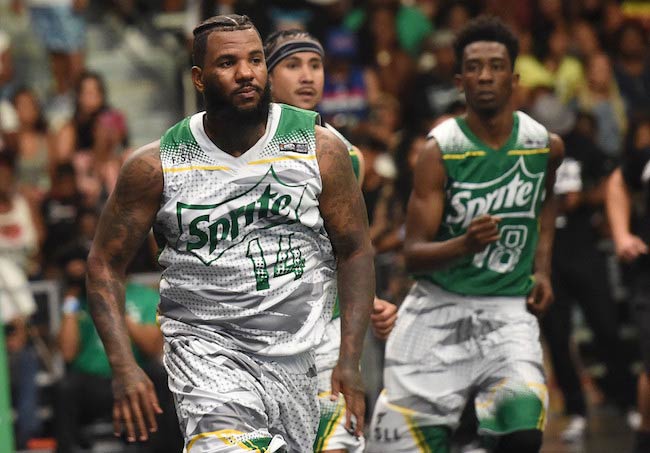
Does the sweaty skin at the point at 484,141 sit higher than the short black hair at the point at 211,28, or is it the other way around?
the short black hair at the point at 211,28

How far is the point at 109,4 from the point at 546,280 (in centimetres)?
1052

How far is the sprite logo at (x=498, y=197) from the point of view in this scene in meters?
Answer: 7.60

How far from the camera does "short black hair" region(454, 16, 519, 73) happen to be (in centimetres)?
782

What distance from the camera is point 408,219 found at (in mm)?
7645

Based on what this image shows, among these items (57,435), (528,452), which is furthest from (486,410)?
(57,435)

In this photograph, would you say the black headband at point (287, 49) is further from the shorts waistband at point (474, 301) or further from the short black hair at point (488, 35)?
the shorts waistband at point (474, 301)

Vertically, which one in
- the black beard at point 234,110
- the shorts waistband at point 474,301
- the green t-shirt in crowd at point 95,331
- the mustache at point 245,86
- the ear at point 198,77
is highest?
the ear at point 198,77

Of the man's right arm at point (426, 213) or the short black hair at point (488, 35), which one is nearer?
the man's right arm at point (426, 213)

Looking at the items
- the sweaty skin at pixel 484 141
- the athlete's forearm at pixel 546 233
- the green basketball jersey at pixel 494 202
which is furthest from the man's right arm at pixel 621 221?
the green basketball jersey at pixel 494 202

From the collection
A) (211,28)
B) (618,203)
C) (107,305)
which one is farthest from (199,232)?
(618,203)

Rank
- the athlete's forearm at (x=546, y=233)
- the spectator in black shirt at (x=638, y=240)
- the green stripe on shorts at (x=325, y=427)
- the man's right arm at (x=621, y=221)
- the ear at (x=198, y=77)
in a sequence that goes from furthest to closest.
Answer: the spectator in black shirt at (x=638, y=240)
the man's right arm at (x=621, y=221)
the athlete's forearm at (x=546, y=233)
the green stripe on shorts at (x=325, y=427)
the ear at (x=198, y=77)

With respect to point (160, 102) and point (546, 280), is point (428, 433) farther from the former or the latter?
point (160, 102)

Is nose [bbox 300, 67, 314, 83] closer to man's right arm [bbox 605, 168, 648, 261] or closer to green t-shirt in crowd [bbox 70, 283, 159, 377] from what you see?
man's right arm [bbox 605, 168, 648, 261]

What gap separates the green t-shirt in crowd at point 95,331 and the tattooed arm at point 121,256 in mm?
4938
